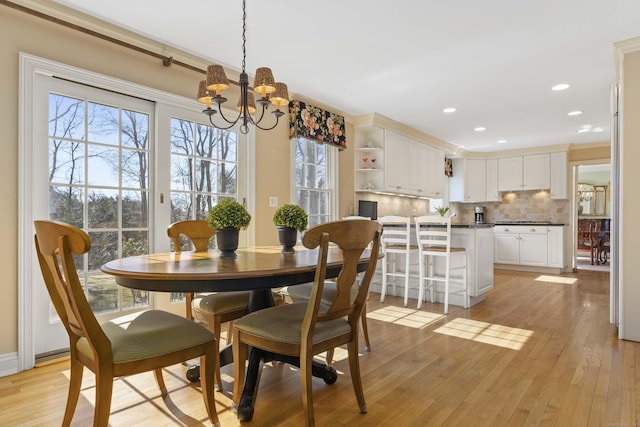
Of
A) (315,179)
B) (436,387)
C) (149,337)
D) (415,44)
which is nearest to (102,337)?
(149,337)

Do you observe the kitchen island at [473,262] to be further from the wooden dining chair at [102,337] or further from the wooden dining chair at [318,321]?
the wooden dining chair at [102,337]

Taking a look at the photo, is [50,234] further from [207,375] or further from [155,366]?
[207,375]

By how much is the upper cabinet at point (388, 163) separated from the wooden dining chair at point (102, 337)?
3.81 meters

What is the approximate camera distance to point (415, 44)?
9.70 ft

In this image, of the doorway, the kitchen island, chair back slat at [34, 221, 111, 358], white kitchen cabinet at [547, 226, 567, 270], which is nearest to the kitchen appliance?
the kitchen island

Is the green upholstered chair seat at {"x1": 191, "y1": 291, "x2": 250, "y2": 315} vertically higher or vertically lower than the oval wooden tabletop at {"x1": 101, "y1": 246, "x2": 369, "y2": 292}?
lower

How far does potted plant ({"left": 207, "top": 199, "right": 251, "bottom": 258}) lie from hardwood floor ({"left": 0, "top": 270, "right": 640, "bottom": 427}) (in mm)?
809

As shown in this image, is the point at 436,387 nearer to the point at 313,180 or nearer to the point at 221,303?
the point at 221,303

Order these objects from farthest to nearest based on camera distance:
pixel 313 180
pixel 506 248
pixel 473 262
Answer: pixel 506 248, pixel 313 180, pixel 473 262

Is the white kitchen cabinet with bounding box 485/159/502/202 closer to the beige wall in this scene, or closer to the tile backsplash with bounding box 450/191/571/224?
the tile backsplash with bounding box 450/191/571/224

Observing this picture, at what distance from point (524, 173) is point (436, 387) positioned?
6334 mm

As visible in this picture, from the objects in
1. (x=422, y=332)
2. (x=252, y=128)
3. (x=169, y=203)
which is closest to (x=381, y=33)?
(x=252, y=128)

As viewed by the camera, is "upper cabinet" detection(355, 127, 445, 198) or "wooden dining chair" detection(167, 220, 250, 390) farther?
"upper cabinet" detection(355, 127, 445, 198)

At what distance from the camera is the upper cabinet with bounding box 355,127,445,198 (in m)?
5.18
